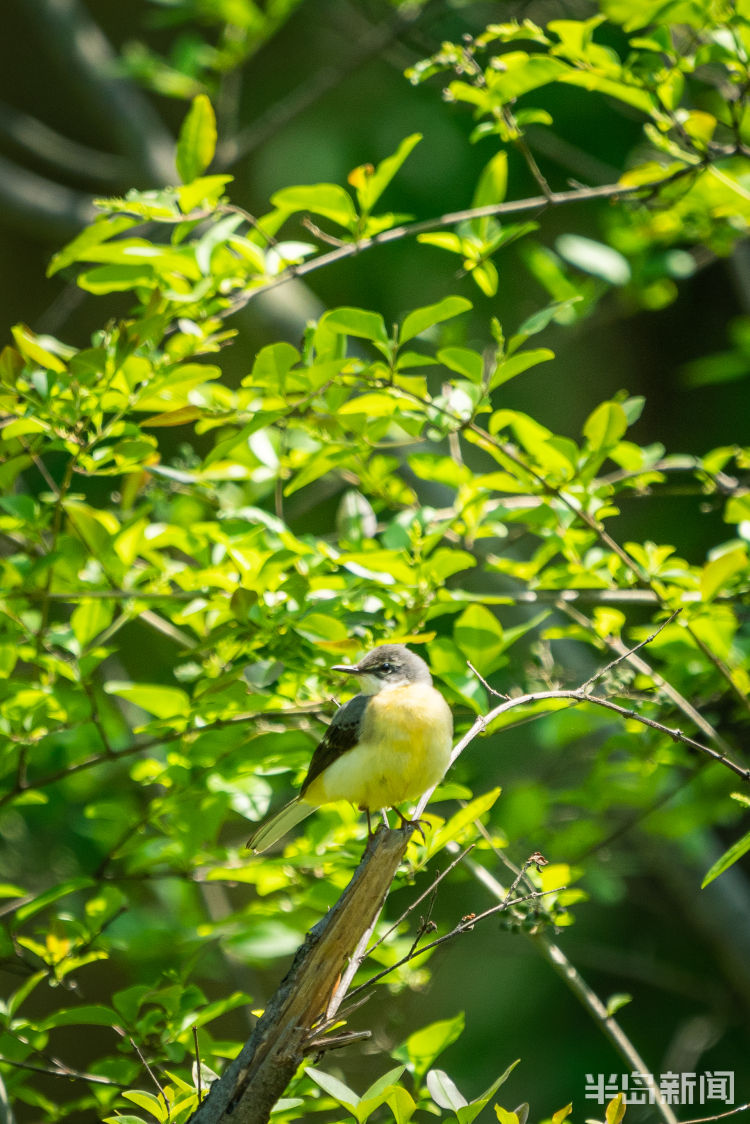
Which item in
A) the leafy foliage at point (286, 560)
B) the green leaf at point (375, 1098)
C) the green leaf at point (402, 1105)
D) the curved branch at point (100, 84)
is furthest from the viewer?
the curved branch at point (100, 84)

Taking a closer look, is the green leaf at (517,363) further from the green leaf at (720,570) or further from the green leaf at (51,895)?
the green leaf at (51,895)

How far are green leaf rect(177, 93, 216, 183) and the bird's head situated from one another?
4.43 feet

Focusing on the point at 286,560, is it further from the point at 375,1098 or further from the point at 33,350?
the point at 375,1098

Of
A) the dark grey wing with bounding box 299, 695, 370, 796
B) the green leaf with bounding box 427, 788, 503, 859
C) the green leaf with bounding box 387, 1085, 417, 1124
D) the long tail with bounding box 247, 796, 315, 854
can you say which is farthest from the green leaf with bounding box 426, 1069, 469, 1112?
the long tail with bounding box 247, 796, 315, 854

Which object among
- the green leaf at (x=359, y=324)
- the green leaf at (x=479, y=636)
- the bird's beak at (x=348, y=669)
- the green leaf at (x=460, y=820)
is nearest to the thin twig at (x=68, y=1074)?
the green leaf at (x=460, y=820)

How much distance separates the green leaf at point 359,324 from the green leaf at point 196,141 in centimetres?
60

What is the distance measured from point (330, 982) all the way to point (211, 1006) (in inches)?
24.8

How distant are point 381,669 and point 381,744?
23 cm

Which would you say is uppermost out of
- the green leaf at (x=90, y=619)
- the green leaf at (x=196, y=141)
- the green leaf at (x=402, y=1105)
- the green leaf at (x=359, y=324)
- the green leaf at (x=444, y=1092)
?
the green leaf at (x=196, y=141)

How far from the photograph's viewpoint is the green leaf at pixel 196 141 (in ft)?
9.24

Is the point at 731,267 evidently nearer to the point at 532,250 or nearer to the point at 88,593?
the point at 532,250

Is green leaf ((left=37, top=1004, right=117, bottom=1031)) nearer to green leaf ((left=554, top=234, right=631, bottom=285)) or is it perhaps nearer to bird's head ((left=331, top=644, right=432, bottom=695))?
bird's head ((left=331, top=644, right=432, bottom=695))

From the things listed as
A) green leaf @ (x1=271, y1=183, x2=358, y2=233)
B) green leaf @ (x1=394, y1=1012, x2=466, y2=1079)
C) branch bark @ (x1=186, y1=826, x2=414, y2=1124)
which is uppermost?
green leaf @ (x1=271, y1=183, x2=358, y2=233)

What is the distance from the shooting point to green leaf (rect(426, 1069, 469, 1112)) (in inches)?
85.4
